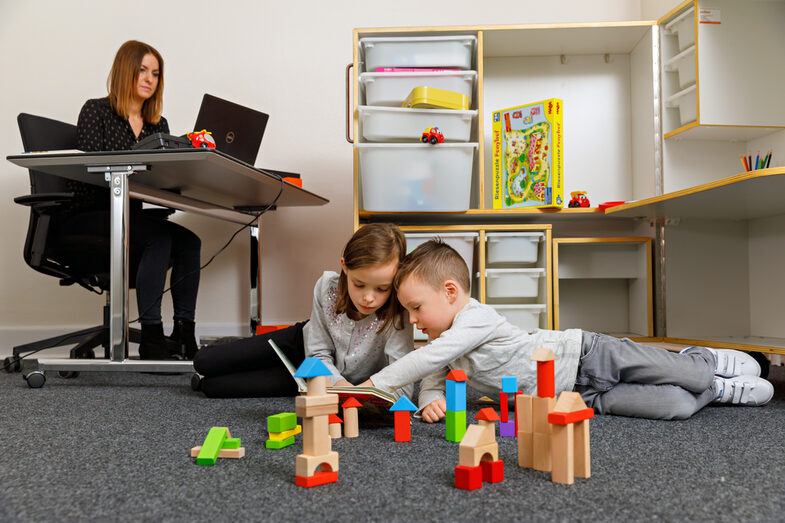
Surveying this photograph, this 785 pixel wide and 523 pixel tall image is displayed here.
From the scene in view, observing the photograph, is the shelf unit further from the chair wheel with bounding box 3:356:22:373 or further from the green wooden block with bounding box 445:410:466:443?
the chair wheel with bounding box 3:356:22:373

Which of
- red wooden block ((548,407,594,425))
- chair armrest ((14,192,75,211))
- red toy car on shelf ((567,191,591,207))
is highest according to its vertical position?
red toy car on shelf ((567,191,591,207))

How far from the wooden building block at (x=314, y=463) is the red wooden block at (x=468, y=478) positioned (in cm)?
15

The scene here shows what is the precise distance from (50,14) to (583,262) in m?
2.47

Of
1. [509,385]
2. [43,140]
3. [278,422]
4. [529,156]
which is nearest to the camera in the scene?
[278,422]

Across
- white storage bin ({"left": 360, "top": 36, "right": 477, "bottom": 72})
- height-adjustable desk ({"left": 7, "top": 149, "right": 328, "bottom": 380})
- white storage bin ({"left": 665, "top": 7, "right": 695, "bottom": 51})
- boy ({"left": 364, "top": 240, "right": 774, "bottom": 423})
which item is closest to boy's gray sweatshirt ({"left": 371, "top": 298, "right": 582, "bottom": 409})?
boy ({"left": 364, "top": 240, "right": 774, "bottom": 423})

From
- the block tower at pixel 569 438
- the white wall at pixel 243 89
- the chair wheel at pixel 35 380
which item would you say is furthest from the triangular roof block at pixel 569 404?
the white wall at pixel 243 89

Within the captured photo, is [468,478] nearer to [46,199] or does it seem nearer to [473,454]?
[473,454]

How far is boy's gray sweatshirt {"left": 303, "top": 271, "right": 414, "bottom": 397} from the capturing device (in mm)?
1238

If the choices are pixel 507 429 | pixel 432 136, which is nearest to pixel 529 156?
pixel 432 136

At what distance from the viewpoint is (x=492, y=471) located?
74 cm

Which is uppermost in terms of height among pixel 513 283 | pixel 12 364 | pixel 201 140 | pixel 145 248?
pixel 201 140

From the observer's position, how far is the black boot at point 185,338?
1944mm

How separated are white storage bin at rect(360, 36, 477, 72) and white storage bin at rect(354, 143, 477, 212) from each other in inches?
12.7

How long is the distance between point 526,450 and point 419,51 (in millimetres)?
1602
